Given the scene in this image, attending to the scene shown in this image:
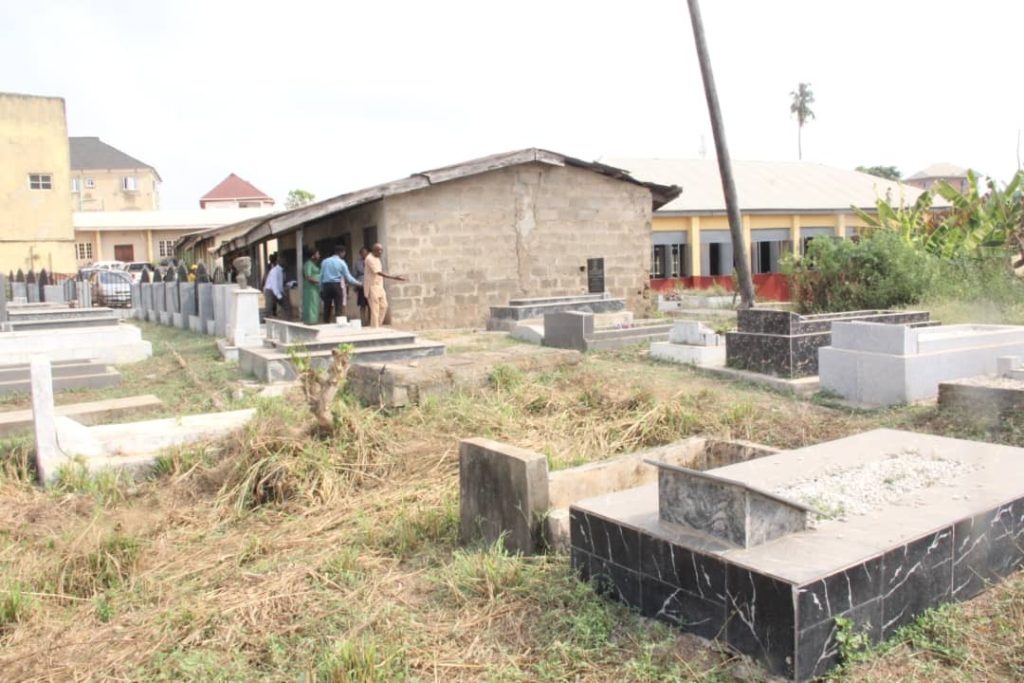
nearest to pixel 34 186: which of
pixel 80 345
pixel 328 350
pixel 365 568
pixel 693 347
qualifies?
pixel 80 345

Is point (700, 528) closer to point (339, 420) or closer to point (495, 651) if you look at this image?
point (495, 651)

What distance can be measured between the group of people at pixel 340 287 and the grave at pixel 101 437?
825 cm

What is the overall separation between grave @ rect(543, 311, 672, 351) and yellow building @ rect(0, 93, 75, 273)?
91.0ft

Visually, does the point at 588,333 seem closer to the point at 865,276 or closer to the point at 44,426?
the point at 865,276

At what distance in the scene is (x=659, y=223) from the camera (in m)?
28.5

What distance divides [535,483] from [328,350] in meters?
7.00

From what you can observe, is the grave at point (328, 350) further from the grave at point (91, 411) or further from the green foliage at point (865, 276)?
the green foliage at point (865, 276)

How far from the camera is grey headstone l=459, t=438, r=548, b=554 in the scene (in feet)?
15.2

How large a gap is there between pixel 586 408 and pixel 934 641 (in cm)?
440

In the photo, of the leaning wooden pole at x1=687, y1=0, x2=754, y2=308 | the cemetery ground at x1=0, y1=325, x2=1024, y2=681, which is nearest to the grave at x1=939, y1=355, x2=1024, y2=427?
the cemetery ground at x1=0, y1=325, x2=1024, y2=681

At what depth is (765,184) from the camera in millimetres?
32469

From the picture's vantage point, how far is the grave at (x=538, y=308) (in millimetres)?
16875

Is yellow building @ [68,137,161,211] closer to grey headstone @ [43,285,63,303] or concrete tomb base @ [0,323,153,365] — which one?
grey headstone @ [43,285,63,303]

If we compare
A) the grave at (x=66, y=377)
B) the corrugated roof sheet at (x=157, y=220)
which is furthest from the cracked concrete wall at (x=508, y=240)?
the corrugated roof sheet at (x=157, y=220)
